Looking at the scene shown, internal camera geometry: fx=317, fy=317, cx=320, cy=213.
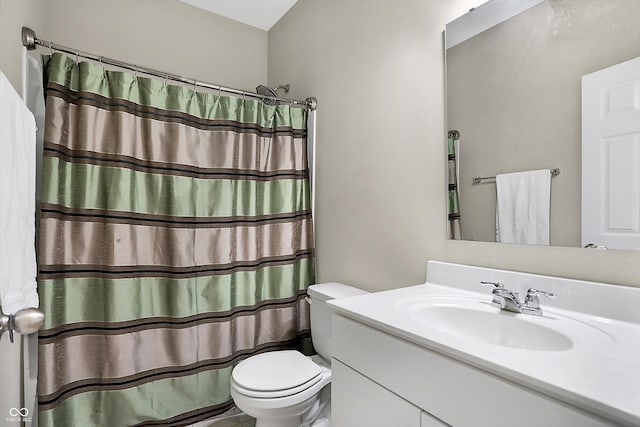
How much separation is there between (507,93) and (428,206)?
0.51 metres

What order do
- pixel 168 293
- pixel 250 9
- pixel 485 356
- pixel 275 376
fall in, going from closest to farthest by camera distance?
1. pixel 485 356
2. pixel 275 376
3. pixel 168 293
4. pixel 250 9

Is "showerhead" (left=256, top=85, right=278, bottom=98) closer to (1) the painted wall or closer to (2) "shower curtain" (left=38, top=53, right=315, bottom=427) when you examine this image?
(2) "shower curtain" (left=38, top=53, right=315, bottom=427)

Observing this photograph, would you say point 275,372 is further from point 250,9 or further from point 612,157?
point 250,9

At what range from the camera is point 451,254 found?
Result: 1.30m

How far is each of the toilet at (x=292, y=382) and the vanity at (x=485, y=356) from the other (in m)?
0.36

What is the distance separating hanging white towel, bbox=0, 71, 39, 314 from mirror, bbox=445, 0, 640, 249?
146 centimetres

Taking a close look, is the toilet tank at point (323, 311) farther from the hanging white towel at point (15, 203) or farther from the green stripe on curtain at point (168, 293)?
the hanging white towel at point (15, 203)

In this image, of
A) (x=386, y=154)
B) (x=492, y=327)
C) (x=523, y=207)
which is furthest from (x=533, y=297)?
(x=386, y=154)

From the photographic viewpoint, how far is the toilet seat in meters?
1.35

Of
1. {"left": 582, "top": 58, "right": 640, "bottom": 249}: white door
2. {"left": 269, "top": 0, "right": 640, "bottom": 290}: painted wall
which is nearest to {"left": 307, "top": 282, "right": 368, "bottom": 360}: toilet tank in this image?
{"left": 269, "top": 0, "right": 640, "bottom": 290}: painted wall

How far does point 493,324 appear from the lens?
0.99m

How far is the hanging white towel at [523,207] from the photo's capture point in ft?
3.46

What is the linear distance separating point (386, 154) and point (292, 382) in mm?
1140

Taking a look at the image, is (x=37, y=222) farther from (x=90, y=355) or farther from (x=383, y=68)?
(x=383, y=68)
